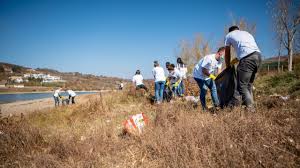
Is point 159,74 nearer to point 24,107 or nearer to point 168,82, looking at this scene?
point 168,82

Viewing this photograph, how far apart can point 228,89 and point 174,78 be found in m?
4.17

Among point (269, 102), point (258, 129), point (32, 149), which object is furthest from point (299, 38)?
point (32, 149)

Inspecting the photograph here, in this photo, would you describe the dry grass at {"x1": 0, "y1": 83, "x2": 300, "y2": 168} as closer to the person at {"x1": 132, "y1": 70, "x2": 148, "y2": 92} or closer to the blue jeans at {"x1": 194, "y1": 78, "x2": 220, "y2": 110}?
the blue jeans at {"x1": 194, "y1": 78, "x2": 220, "y2": 110}

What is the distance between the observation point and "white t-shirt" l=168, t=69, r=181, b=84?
7646 millimetres

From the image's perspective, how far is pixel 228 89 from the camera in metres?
3.59

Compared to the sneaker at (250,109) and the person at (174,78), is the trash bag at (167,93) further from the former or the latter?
the sneaker at (250,109)

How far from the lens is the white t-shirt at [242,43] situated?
3229 millimetres

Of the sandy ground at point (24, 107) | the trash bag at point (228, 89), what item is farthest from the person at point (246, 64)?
the sandy ground at point (24, 107)

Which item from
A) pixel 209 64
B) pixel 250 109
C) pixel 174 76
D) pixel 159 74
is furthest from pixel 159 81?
pixel 250 109

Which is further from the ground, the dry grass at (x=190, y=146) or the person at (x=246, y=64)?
the person at (x=246, y=64)

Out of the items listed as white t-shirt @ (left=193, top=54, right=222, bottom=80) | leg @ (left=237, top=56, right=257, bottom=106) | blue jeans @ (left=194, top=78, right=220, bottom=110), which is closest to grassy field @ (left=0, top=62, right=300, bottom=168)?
leg @ (left=237, top=56, right=257, bottom=106)

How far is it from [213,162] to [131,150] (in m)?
1.32

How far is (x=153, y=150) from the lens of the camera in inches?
101

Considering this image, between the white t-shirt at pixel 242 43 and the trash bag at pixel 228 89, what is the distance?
1.30 ft
